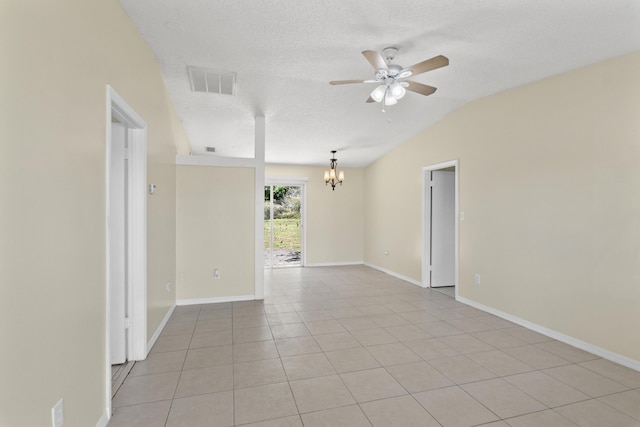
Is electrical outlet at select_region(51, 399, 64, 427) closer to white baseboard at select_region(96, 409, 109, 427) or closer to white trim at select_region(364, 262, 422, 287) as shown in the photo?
white baseboard at select_region(96, 409, 109, 427)

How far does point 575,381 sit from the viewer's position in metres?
2.40

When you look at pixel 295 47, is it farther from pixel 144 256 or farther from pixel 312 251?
pixel 312 251

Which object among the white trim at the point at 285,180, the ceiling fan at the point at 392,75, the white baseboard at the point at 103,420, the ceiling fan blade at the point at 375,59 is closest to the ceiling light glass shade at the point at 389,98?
the ceiling fan at the point at 392,75

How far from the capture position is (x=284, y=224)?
7449 millimetres

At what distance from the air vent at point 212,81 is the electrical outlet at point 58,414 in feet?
9.86

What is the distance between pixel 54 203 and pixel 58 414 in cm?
95

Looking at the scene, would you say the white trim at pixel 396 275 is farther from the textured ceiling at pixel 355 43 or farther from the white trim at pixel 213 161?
the white trim at pixel 213 161

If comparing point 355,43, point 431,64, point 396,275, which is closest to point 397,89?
point 431,64

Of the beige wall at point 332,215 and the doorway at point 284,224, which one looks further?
the beige wall at point 332,215

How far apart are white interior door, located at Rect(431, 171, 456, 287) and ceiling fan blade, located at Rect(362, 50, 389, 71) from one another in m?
3.26

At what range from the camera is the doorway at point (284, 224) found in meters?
7.29

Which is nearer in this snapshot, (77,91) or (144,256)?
(77,91)

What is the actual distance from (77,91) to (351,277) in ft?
17.6

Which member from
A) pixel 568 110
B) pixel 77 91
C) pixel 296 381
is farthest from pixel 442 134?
pixel 77 91
